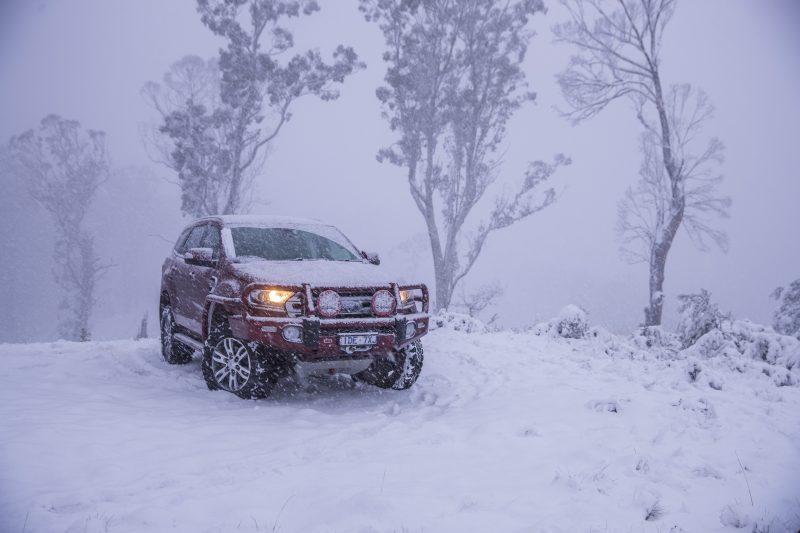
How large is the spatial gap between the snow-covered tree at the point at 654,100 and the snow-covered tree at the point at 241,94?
885 centimetres

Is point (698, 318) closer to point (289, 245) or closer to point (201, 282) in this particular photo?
point (289, 245)

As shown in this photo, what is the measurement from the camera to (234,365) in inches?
191

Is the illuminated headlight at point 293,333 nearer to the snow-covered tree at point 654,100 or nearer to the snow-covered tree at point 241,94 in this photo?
the snow-covered tree at point 654,100

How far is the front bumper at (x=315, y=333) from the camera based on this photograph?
4.41 metres

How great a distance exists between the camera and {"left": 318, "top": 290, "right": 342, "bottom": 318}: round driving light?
14.9 ft

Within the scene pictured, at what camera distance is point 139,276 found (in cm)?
5475

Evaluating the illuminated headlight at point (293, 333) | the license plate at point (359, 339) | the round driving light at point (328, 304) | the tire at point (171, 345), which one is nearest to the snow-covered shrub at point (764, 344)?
the license plate at point (359, 339)

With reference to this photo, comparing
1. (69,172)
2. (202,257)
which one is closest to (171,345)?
(202,257)

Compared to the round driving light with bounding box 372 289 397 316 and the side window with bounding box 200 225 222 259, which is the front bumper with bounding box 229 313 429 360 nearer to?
the round driving light with bounding box 372 289 397 316

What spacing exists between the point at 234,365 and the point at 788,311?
10.9m

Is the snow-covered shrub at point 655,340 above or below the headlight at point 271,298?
below

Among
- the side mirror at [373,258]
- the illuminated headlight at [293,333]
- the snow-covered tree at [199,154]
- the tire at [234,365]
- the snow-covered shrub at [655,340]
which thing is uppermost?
the snow-covered tree at [199,154]

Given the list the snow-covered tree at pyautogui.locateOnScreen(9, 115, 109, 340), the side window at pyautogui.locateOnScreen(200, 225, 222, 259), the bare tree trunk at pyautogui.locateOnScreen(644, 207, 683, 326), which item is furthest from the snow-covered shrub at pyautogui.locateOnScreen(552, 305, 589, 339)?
the snow-covered tree at pyautogui.locateOnScreen(9, 115, 109, 340)

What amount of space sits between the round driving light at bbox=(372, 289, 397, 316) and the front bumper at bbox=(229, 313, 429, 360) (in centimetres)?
10
